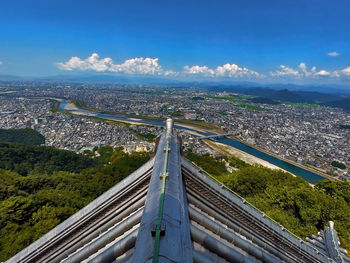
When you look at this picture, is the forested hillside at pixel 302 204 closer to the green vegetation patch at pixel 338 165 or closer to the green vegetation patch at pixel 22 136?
the green vegetation patch at pixel 338 165

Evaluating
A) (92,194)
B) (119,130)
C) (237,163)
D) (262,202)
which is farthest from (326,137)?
(92,194)

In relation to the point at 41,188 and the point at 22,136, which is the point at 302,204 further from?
the point at 22,136

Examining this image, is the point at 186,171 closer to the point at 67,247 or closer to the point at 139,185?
the point at 139,185

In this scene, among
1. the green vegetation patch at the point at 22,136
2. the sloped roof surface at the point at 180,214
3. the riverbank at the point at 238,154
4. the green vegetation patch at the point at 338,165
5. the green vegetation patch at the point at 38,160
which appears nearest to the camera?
the sloped roof surface at the point at 180,214

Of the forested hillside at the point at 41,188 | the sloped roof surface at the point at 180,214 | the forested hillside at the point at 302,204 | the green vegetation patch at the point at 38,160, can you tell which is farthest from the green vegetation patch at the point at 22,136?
the sloped roof surface at the point at 180,214

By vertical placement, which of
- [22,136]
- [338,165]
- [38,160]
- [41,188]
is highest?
[41,188]

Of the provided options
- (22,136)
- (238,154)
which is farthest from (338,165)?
(22,136)
